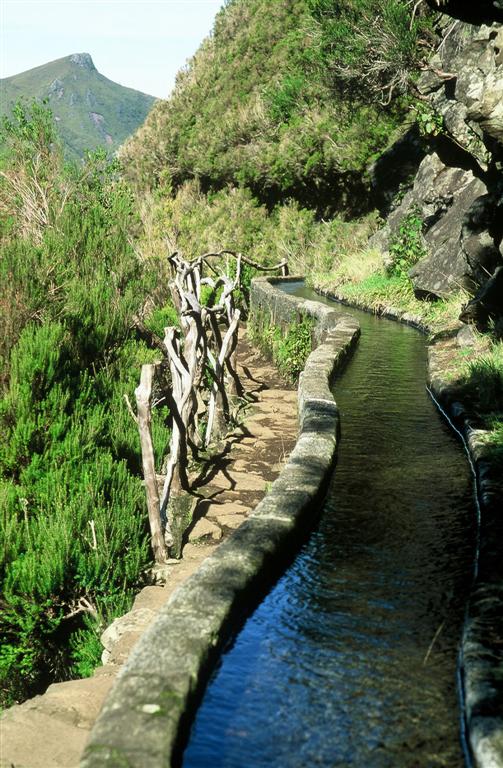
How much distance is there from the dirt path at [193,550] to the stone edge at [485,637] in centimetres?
130

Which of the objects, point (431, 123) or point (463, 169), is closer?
point (463, 169)

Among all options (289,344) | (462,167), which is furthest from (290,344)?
(462,167)

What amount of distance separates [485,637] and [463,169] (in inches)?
432

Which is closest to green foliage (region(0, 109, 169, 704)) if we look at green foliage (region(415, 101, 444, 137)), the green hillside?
green foliage (region(415, 101, 444, 137))

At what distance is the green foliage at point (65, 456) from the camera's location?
4.91 meters

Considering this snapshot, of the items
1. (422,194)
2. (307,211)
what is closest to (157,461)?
(422,194)

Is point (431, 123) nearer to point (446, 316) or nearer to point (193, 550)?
point (446, 316)

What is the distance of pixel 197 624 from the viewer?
9.22 ft

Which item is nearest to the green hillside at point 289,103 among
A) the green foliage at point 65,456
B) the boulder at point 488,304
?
the boulder at point 488,304

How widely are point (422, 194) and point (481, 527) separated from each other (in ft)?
37.7

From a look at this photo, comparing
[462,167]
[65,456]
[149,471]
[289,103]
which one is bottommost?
[65,456]

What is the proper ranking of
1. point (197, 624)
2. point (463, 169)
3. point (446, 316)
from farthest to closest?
point (463, 169)
point (446, 316)
point (197, 624)

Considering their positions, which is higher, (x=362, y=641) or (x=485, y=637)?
Answer: (x=485, y=637)

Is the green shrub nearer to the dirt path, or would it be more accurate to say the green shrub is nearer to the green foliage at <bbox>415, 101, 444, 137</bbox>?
the dirt path
